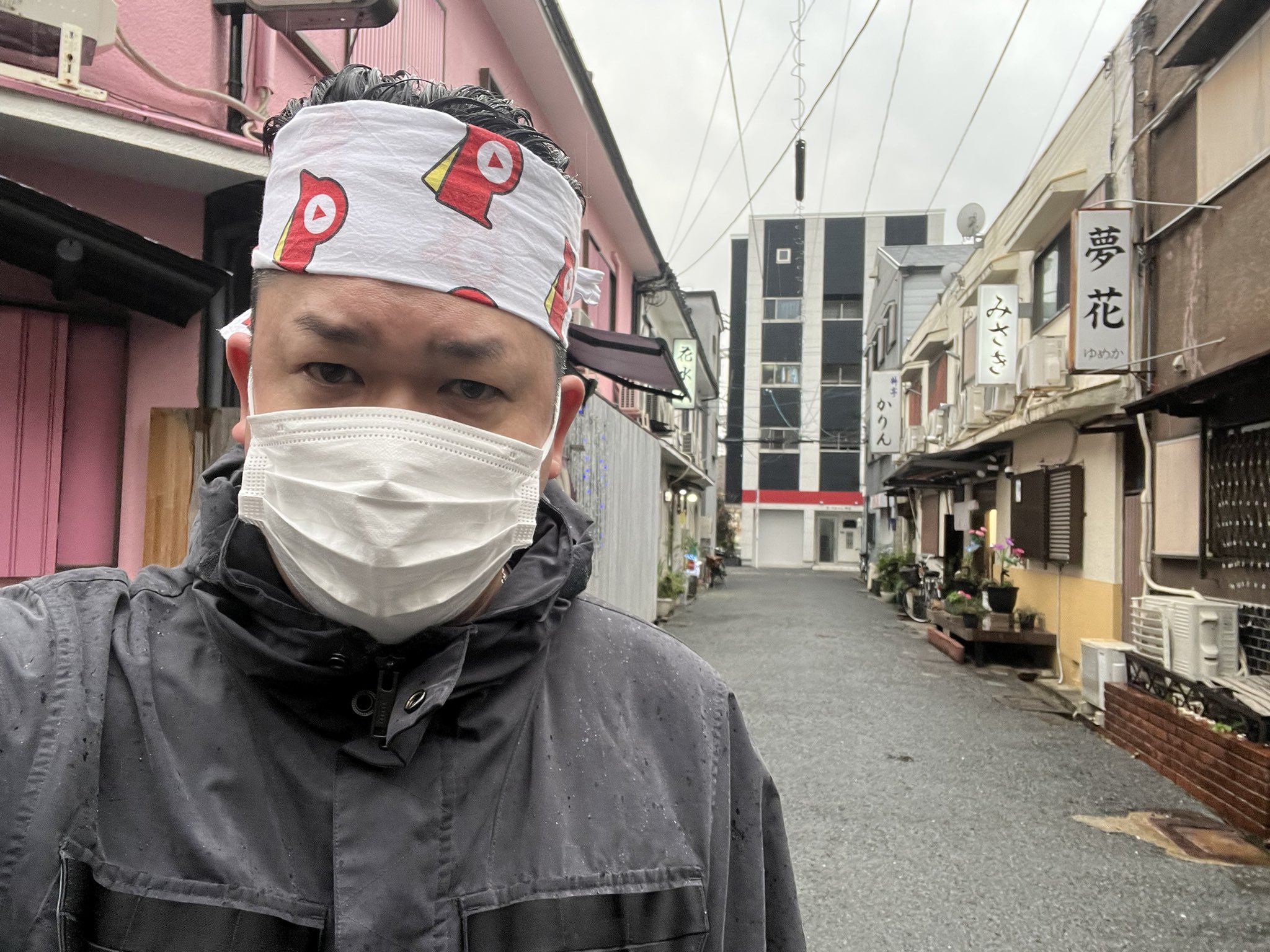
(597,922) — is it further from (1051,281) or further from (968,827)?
(1051,281)

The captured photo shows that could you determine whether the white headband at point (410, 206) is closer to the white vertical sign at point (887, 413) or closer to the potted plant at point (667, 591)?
the potted plant at point (667, 591)

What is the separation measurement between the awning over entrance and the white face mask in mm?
14181

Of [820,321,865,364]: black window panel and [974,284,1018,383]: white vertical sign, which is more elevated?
[820,321,865,364]: black window panel

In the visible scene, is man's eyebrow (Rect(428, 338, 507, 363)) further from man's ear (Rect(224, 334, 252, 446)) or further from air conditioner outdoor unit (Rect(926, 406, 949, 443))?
air conditioner outdoor unit (Rect(926, 406, 949, 443))

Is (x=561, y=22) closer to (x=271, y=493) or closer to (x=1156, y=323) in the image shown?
(x=1156, y=323)

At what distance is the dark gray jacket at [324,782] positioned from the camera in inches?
36.8

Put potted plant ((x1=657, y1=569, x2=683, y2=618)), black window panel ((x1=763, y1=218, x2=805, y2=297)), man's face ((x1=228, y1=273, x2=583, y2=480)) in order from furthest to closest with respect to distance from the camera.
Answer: black window panel ((x1=763, y1=218, x2=805, y2=297)) → potted plant ((x1=657, y1=569, x2=683, y2=618)) → man's face ((x1=228, y1=273, x2=583, y2=480))

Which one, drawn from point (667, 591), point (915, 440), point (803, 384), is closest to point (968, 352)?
point (915, 440)

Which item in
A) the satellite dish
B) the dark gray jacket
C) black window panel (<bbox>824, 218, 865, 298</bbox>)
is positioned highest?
black window panel (<bbox>824, 218, 865, 298</bbox>)

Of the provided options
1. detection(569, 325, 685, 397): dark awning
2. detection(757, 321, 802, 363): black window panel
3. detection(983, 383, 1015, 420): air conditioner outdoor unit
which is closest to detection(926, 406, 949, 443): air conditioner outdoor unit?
A: detection(983, 383, 1015, 420): air conditioner outdoor unit

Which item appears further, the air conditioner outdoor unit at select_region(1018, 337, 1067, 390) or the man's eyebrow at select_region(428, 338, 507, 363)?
the air conditioner outdoor unit at select_region(1018, 337, 1067, 390)

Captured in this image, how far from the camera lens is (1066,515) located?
11.0m

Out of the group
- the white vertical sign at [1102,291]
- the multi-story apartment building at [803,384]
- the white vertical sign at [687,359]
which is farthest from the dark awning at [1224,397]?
the multi-story apartment building at [803,384]

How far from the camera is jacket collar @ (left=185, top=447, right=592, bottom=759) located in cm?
107
